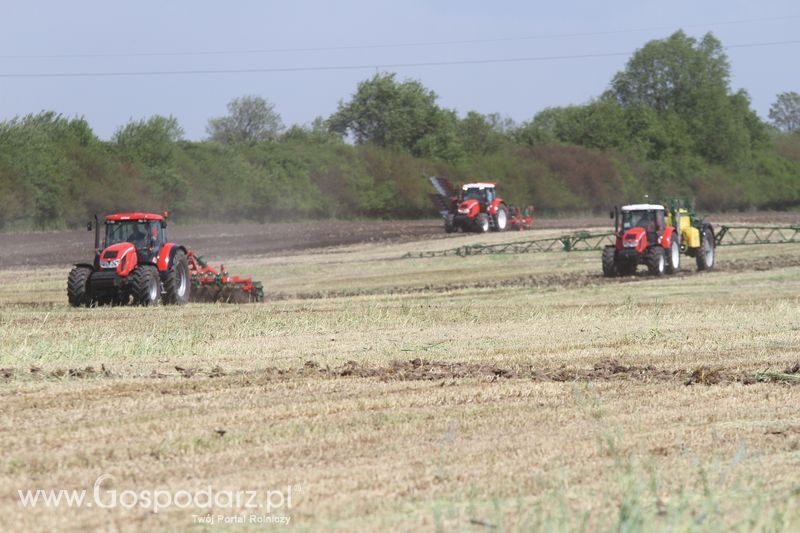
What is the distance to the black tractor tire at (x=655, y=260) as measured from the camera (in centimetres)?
2864

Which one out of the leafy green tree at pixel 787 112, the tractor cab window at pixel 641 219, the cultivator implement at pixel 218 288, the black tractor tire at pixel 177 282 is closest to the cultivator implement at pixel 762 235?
the tractor cab window at pixel 641 219

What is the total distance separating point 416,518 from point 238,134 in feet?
367

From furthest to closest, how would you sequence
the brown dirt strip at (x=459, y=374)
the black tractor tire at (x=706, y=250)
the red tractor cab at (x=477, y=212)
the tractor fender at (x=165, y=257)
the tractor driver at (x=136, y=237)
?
the red tractor cab at (x=477, y=212)
the black tractor tire at (x=706, y=250)
the tractor driver at (x=136, y=237)
the tractor fender at (x=165, y=257)
the brown dirt strip at (x=459, y=374)

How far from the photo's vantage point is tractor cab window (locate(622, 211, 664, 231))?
29500 mm

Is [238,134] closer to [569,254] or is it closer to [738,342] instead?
[569,254]

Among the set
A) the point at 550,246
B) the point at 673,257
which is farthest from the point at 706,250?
the point at 550,246

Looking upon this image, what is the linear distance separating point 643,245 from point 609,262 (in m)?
0.87

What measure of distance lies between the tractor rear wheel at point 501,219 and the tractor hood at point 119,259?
27898 mm

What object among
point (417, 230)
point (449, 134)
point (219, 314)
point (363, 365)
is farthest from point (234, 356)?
point (449, 134)

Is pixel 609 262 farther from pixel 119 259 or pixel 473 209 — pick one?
pixel 473 209

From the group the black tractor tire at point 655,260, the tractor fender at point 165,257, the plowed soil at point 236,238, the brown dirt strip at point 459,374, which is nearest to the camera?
the brown dirt strip at point 459,374

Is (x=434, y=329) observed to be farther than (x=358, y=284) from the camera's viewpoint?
No

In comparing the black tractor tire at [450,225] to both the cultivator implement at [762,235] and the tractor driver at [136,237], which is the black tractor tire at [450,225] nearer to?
the cultivator implement at [762,235]

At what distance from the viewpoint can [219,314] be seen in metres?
18.8
